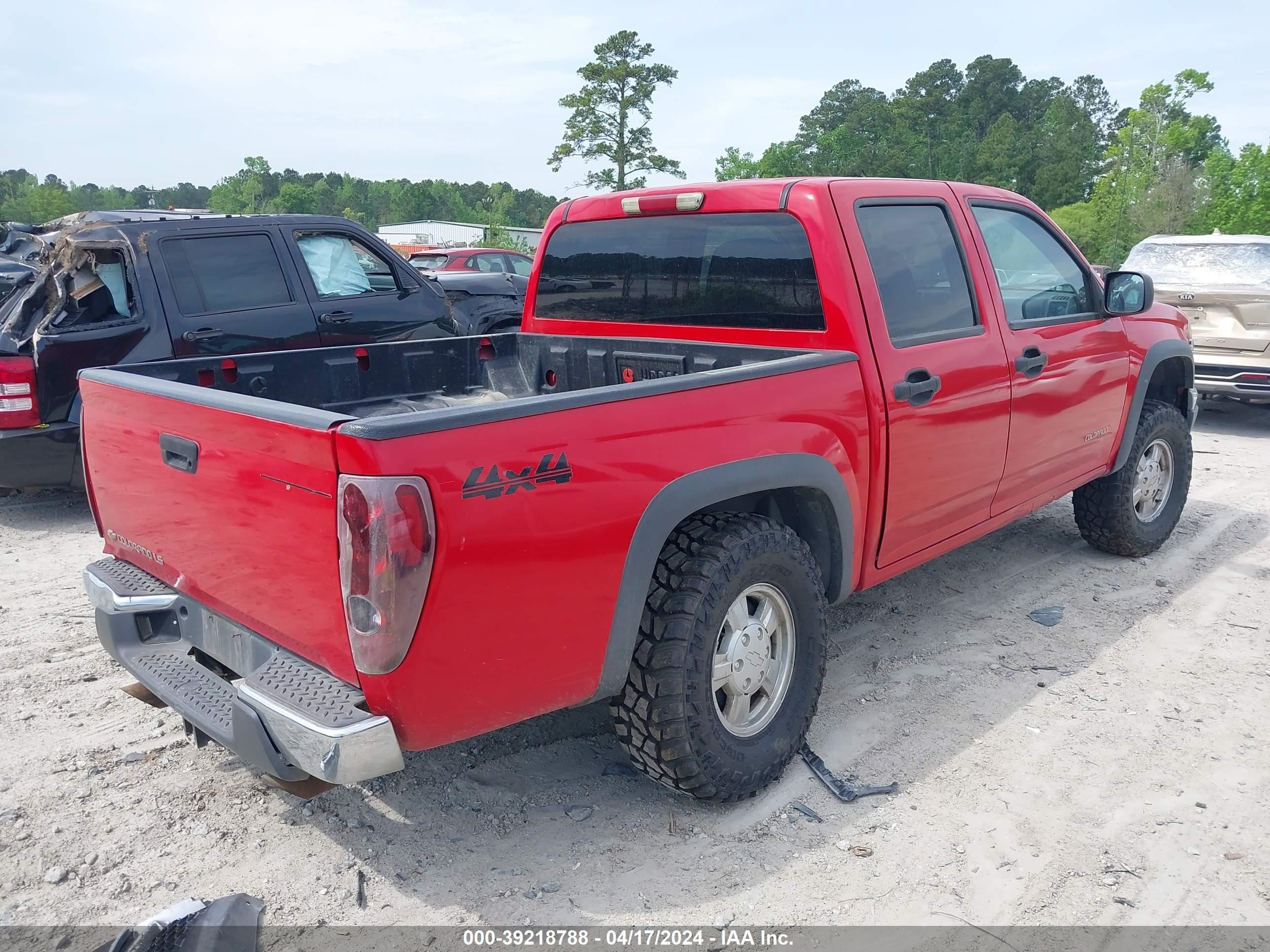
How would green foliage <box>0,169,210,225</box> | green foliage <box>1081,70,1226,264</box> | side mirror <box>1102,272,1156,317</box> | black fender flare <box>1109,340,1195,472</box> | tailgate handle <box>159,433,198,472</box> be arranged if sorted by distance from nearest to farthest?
1. tailgate handle <box>159,433,198,472</box>
2. side mirror <box>1102,272,1156,317</box>
3. black fender flare <box>1109,340,1195,472</box>
4. green foliage <box>1081,70,1226,264</box>
5. green foliage <box>0,169,210,225</box>

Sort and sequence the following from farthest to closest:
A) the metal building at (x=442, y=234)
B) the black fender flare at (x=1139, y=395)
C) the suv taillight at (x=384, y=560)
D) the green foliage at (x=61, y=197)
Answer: the green foliage at (x=61, y=197)
the metal building at (x=442, y=234)
the black fender flare at (x=1139, y=395)
the suv taillight at (x=384, y=560)

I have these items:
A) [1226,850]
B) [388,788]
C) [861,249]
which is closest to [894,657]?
[1226,850]

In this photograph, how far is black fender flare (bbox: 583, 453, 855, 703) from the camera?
8.75 ft

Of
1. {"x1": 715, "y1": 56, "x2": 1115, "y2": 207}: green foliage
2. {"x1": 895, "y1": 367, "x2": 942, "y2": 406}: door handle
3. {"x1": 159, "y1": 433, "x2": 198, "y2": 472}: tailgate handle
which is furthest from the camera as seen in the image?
{"x1": 715, "y1": 56, "x2": 1115, "y2": 207}: green foliage

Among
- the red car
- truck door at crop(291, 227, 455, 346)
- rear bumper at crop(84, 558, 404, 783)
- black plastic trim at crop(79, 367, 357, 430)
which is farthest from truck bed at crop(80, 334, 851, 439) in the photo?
the red car

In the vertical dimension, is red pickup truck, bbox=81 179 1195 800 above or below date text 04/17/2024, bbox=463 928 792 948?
above

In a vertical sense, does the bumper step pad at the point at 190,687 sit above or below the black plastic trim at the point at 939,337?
below

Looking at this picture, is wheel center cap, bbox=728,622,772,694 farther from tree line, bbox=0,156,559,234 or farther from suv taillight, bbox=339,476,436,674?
tree line, bbox=0,156,559,234

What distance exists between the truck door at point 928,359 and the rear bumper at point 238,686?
2.06 meters

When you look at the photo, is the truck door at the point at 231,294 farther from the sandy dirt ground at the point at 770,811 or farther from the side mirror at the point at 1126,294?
the side mirror at the point at 1126,294

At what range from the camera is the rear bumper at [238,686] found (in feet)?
7.46

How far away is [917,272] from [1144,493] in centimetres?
254

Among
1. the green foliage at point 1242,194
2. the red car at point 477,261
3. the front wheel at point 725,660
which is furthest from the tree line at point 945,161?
the front wheel at point 725,660

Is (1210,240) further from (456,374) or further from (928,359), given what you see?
(456,374)
